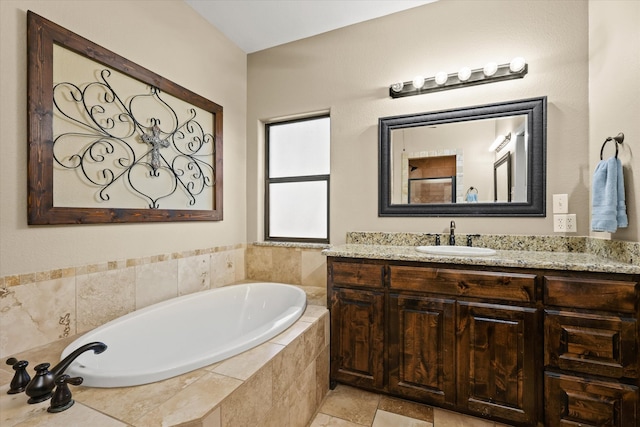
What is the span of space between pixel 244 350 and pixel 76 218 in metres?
1.14

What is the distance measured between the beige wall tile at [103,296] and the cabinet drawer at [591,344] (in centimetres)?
233

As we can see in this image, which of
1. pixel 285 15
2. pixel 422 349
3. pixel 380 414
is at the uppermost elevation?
pixel 285 15

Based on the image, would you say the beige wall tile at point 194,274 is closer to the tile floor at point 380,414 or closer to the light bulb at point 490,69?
the tile floor at point 380,414

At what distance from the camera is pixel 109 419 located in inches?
33.9

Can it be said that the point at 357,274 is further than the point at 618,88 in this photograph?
Yes

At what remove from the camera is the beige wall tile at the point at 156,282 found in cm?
Result: 181

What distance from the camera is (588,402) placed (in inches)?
53.4

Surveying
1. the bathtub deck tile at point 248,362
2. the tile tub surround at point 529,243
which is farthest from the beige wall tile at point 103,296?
the tile tub surround at point 529,243

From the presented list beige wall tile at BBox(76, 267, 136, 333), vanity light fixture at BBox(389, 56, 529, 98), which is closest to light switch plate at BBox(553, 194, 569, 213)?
vanity light fixture at BBox(389, 56, 529, 98)

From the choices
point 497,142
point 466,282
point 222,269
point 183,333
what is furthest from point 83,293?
point 497,142

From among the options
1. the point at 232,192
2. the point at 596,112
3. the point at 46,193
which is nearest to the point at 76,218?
the point at 46,193

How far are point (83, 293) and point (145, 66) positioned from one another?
145cm

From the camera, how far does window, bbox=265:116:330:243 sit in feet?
8.58

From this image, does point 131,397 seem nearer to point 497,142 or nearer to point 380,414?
point 380,414
